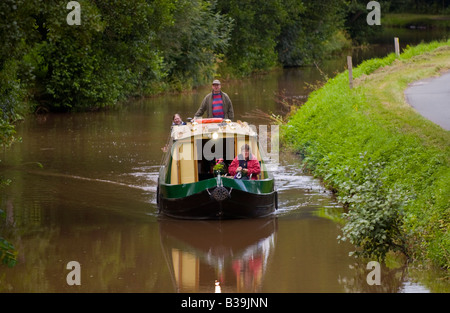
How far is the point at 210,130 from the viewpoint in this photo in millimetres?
15773

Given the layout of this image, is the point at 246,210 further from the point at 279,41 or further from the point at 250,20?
the point at 279,41

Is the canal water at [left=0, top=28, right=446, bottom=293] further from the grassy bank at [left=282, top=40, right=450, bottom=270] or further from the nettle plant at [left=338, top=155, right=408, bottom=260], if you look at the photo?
the grassy bank at [left=282, top=40, right=450, bottom=270]

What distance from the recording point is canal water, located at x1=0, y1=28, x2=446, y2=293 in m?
11.7

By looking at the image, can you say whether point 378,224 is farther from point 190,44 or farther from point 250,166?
point 190,44

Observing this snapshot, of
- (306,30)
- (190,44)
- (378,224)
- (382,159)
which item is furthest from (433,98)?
(306,30)

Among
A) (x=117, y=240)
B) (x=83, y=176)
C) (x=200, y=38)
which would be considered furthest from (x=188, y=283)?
(x=200, y=38)

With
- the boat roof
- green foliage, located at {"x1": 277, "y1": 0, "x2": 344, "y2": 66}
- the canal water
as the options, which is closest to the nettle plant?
the canal water

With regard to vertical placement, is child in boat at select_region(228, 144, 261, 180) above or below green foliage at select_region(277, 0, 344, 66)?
below

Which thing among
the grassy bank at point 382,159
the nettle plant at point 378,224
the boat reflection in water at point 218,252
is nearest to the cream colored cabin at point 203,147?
the boat reflection in water at point 218,252

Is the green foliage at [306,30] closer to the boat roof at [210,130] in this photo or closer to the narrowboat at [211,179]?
the boat roof at [210,130]

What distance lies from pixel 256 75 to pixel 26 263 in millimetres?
42234

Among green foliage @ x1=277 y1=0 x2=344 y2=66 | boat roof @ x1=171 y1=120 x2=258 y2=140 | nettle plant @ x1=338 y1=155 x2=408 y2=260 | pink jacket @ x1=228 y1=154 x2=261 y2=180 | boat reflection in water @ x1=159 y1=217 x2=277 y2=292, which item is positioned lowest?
boat reflection in water @ x1=159 y1=217 x2=277 y2=292

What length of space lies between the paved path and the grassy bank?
39 centimetres

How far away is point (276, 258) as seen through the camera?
43.0 ft
